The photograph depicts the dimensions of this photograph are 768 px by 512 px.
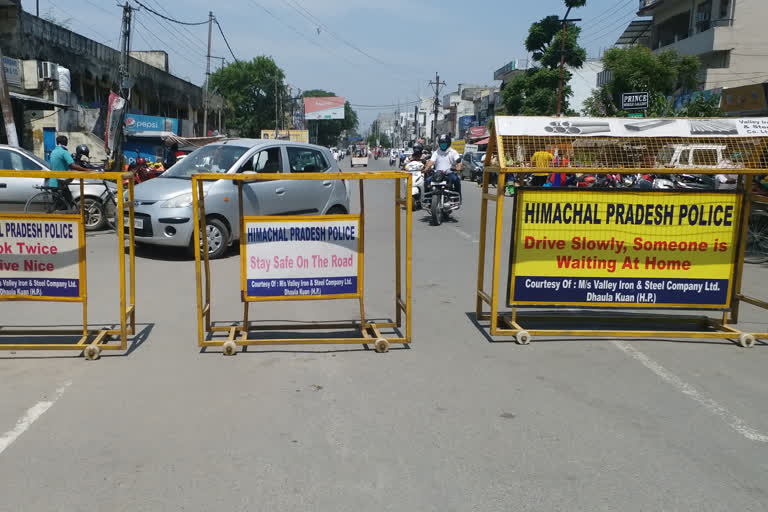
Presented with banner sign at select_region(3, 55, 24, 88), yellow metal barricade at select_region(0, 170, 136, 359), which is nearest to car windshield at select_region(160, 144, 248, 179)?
yellow metal barricade at select_region(0, 170, 136, 359)

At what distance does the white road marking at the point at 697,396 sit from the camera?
383 cm

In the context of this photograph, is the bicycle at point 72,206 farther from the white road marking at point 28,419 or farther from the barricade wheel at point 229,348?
the white road marking at point 28,419

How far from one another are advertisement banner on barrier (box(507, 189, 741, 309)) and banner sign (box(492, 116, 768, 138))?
1.78ft

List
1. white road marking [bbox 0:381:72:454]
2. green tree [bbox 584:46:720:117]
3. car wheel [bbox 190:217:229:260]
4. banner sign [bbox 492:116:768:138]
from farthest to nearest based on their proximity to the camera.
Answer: green tree [bbox 584:46:720:117]
car wheel [bbox 190:217:229:260]
banner sign [bbox 492:116:768:138]
white road marking [bbox 0:381:72:454]

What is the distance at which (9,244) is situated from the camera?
523 centimetres

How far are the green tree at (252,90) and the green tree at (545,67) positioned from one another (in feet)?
132

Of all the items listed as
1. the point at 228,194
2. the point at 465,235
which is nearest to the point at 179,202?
the point at 228,194

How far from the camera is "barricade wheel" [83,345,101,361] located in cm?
504

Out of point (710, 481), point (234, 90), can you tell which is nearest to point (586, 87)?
point (234, 90)

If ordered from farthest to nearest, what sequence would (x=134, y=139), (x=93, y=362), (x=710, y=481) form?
(x=134, y=139) < (x=93, y=362) < (x=710, y=481)

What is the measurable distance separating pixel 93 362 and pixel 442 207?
33.6ft

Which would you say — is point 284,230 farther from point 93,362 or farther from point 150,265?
point 150,265

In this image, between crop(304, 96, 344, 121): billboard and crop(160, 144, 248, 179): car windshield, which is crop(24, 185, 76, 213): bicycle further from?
crop(304, 96, 344, 121): billboard

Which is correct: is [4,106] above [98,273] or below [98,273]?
above
